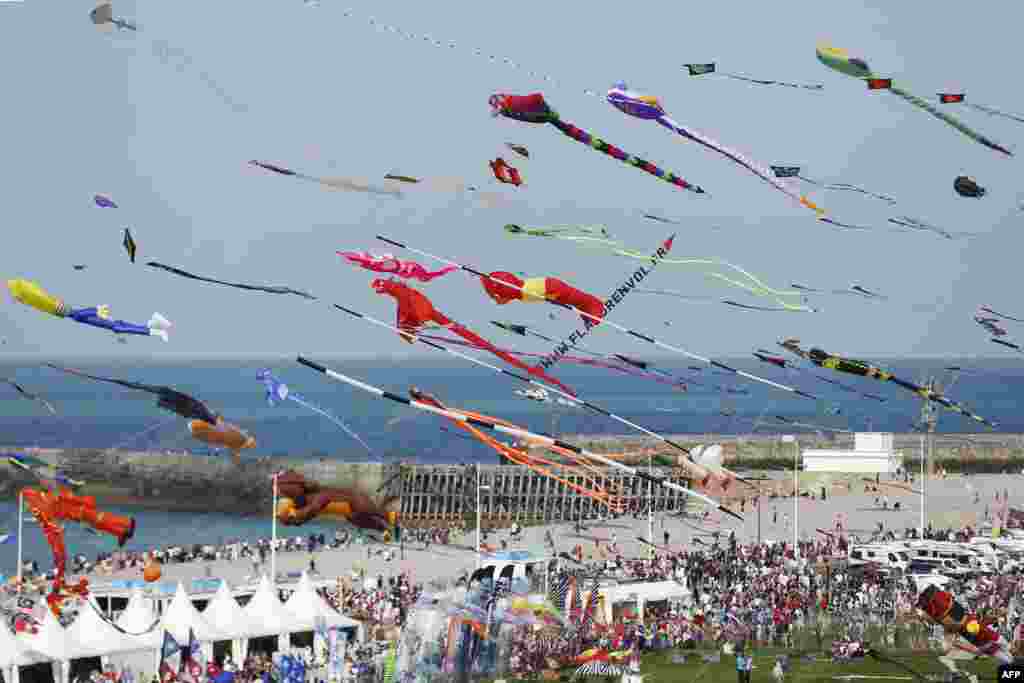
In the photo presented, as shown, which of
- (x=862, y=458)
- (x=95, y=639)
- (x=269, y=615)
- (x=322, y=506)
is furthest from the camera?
(x=862, y=458)

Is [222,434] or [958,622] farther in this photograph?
[958,622]

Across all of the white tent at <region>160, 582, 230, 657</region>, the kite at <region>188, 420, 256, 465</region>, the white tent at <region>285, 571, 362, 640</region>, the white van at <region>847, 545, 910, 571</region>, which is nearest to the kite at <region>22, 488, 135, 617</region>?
the white tent at <region>160, 582, 230, 657</region>

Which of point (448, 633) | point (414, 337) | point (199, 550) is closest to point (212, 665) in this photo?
point (448, 633)

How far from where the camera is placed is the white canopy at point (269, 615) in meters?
29.0

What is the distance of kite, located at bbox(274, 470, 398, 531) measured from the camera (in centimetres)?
1777

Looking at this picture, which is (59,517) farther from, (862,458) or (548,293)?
(862,458)

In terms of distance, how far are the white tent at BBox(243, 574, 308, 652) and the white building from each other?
4066cm

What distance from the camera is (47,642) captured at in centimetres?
2533

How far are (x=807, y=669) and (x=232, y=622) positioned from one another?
9493mm

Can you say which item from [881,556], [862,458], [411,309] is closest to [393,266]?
[411,309]

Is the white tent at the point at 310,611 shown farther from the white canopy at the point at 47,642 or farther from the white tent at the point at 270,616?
the white canopy at the point at 47,642

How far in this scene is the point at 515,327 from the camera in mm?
23156

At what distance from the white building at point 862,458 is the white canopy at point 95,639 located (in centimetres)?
4429

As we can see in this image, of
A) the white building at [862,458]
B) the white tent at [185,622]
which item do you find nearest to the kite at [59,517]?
the white tent at [185,622]
